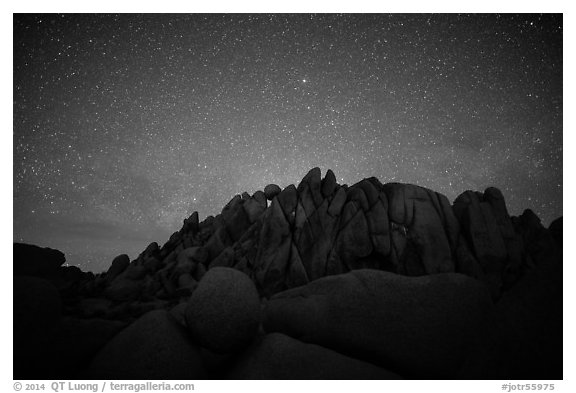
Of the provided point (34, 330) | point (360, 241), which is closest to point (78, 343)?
point (34, 330)

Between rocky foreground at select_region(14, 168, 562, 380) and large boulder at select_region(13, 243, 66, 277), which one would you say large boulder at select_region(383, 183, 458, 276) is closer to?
rocky foreground at select_region(14, 168, 562, 380)

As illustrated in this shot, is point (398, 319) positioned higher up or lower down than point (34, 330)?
higher up

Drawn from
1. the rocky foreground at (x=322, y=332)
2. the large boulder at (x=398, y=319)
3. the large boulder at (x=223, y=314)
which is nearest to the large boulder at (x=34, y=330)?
the rocky foreground at (x=322, y=332)

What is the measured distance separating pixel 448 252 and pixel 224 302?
17432 mm

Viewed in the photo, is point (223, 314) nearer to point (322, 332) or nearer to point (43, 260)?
point (322, 332)

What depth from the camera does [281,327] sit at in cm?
650

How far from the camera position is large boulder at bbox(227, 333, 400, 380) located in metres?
4.63

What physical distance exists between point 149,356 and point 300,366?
2546mm

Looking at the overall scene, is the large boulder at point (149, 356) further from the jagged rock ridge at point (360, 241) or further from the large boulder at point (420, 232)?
the large boulder at point (420, 232)

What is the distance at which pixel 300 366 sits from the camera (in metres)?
4.69

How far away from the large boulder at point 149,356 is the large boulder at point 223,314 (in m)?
0.35
